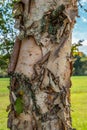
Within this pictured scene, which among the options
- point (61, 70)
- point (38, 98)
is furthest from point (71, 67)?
point (38, 98)

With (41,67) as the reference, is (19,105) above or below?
below

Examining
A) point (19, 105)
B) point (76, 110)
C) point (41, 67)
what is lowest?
point (76, 110)

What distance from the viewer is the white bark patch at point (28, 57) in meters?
2.90

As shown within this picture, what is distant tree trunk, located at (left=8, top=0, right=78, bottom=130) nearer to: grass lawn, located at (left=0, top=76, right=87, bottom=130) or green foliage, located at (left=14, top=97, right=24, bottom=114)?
green foliage, located at (left=14, top=97, right=24, bottom=114)

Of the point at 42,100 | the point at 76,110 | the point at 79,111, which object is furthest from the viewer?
the point at 76,110

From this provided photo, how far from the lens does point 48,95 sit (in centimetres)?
291

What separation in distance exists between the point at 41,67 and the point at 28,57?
4.8 inches

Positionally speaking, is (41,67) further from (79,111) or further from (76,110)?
(76,110)

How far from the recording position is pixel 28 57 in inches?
115

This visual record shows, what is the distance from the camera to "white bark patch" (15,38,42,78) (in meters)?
2.90

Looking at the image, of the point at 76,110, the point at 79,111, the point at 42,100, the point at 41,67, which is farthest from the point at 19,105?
the point at 76,110

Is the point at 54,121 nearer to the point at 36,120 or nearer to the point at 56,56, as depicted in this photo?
the point at 36,120

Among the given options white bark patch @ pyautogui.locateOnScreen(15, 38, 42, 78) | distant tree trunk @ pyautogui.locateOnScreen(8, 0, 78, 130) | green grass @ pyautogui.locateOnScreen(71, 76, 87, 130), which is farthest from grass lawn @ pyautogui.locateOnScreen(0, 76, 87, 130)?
white bark patch @ pyautogui.locateOnScreen(15, 38, 42, 78)

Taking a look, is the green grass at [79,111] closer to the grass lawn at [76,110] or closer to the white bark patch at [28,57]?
the grass lawn at [76,110]
